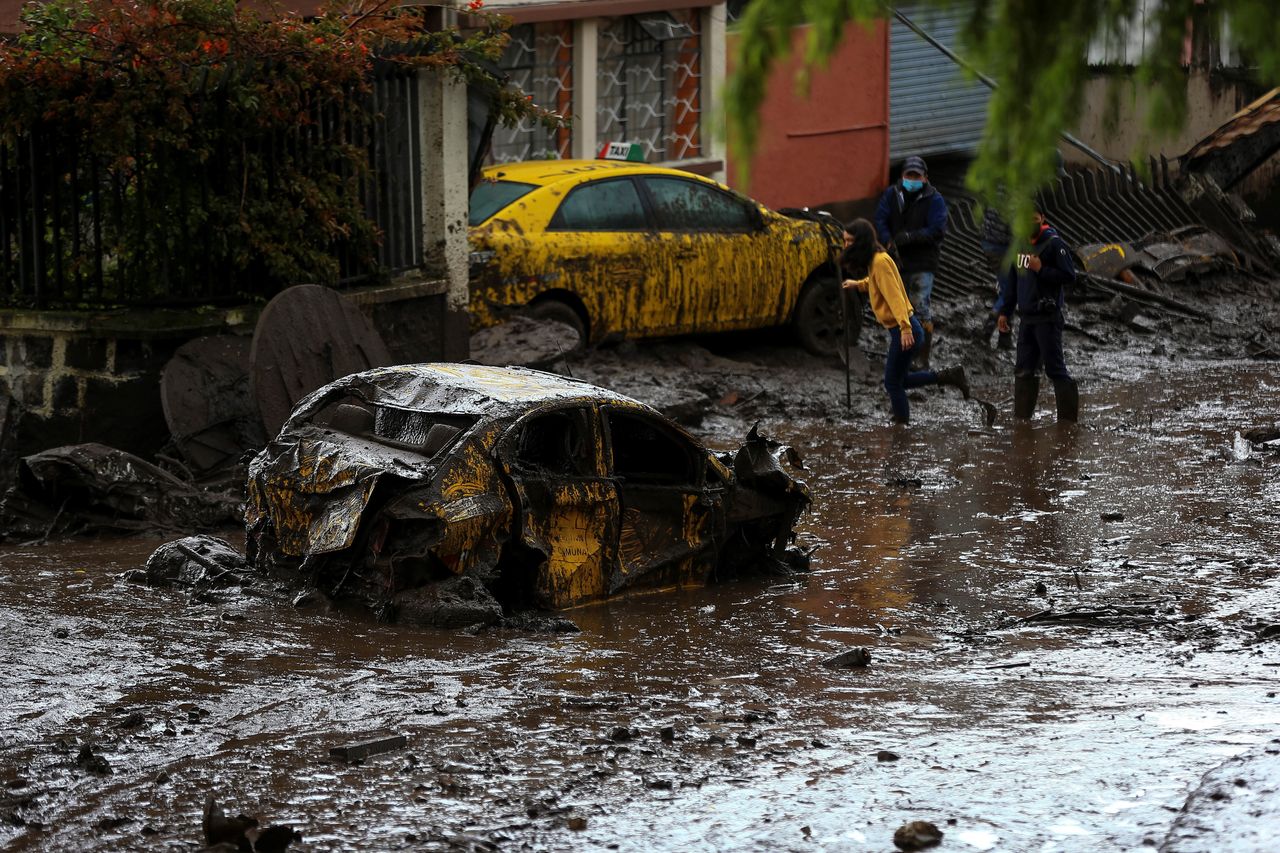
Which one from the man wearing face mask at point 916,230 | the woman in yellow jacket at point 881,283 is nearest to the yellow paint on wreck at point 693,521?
the woman in yellow jacket at point 881,283

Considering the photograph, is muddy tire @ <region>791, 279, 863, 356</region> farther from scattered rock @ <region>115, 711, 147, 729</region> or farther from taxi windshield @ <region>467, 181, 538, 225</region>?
scattered rock @ <region>115, 711, 147, 729</region>

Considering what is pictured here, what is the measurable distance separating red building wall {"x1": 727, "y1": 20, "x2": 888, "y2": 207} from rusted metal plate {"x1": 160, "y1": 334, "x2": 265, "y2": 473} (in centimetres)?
1101

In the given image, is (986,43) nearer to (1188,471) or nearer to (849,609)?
(849,609)

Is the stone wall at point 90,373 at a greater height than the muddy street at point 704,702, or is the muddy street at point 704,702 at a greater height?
the stone wall at point 90,373

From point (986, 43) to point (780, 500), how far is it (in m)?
5.07

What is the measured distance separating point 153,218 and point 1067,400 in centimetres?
752

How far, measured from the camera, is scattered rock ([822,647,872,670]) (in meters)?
7.51

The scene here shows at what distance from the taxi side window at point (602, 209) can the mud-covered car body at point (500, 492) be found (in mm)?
6384

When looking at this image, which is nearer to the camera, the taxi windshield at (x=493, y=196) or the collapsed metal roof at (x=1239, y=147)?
the taxi windshield at (x=493, y=196)

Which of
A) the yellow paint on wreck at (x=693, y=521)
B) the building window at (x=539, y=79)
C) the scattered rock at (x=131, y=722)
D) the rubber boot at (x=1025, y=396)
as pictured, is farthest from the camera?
the building window at (x=539, y=79)

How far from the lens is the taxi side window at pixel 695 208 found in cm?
1614

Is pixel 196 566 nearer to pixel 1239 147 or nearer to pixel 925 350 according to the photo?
pixel 925 350

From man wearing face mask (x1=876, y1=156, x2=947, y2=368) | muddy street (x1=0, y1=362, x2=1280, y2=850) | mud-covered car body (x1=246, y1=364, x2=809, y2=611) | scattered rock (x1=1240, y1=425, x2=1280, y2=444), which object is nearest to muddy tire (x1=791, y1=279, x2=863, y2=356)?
man wearing face mask (x1=876, y1=156, x2=947, y2=368)

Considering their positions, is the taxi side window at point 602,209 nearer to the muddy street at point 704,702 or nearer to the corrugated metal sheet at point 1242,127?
the muddy street at point 704,702
